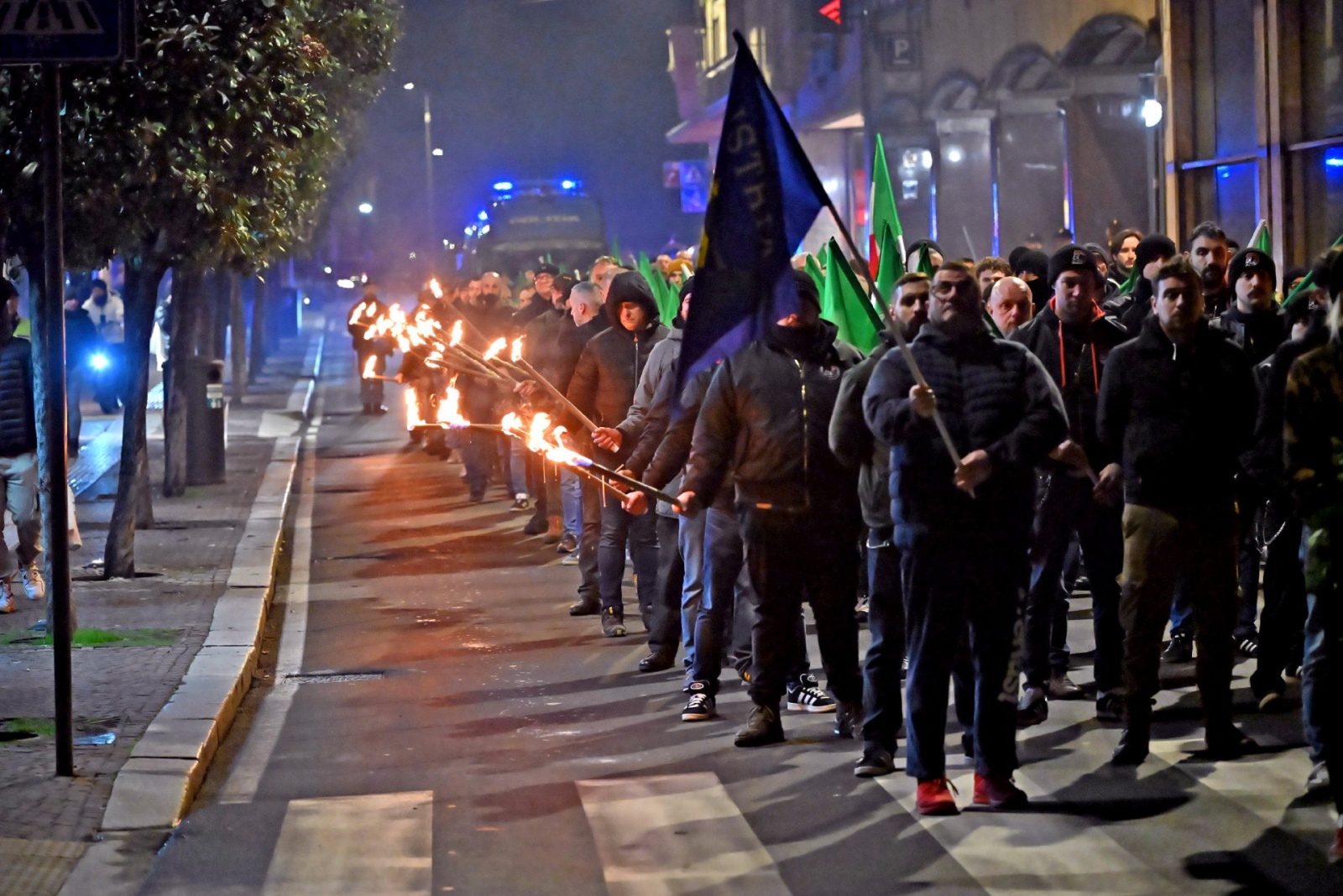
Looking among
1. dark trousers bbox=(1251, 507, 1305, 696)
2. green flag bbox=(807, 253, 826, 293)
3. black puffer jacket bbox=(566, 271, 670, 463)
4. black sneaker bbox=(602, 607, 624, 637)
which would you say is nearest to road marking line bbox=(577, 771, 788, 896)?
dark trousers bbox=(1251, 507, 1305, 696)

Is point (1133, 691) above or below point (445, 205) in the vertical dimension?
below

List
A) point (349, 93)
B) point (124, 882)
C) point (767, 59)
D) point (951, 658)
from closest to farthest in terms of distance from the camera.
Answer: point (124, 882) → point (951, 658) → point (349, 93) → point (767, 59)

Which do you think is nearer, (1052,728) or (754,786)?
(754,786)

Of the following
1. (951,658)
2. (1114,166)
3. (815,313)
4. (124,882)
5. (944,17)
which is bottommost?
(124,882)

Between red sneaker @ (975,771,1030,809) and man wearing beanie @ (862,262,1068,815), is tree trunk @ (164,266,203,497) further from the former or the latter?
red sneaker @ (975,771,1030,809)

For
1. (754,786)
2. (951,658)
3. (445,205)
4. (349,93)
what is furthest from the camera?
(445,205)

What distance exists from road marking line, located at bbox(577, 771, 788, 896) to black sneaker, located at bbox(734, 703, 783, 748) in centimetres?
44

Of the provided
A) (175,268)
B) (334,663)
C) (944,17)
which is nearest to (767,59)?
(944,17)

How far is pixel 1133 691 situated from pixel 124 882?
3771 mm

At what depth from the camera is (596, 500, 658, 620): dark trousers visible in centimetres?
1111

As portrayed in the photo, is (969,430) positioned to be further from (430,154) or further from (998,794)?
(430,154)

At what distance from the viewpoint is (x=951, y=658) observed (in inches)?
271

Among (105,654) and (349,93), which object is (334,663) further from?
(349,93)

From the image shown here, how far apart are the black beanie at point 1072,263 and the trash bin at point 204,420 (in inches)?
477
